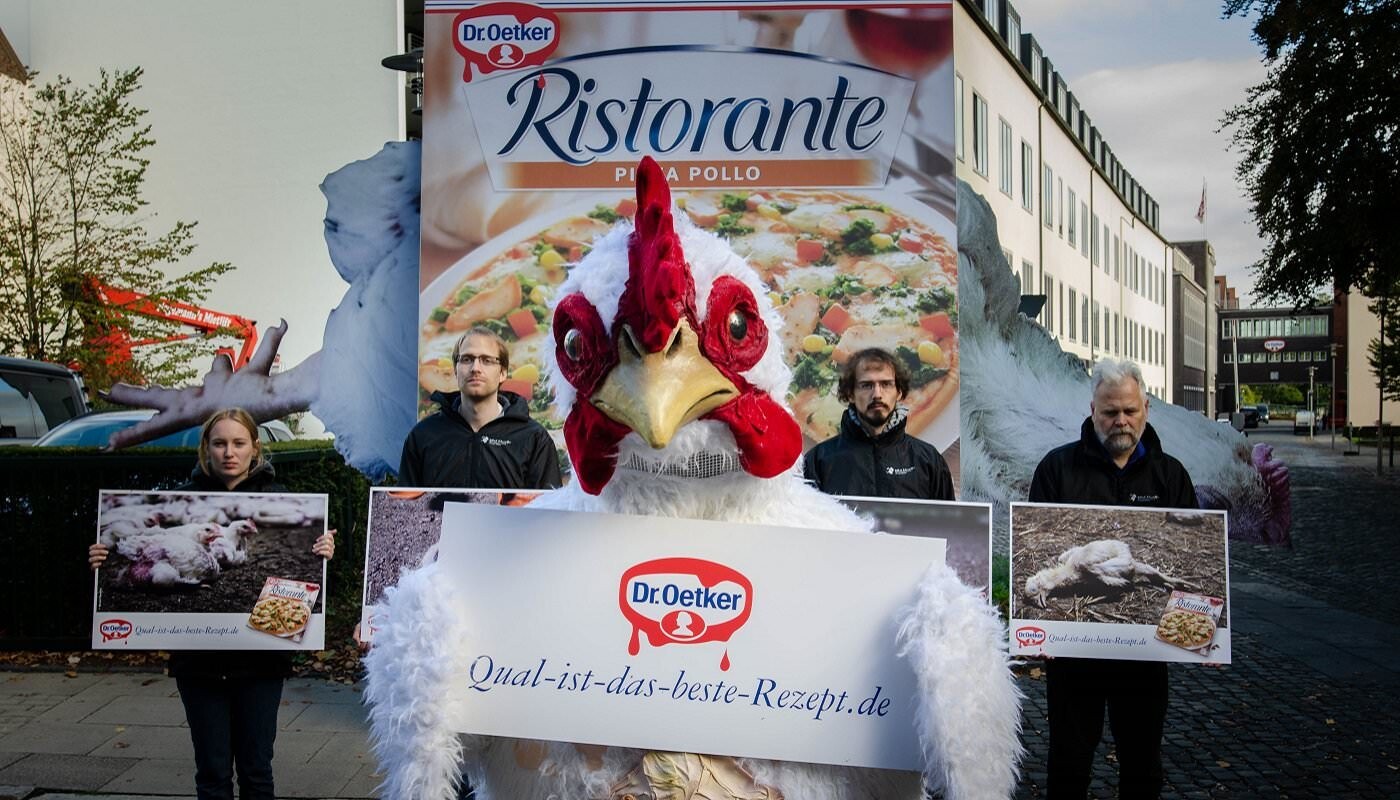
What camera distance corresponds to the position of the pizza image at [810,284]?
5.91m

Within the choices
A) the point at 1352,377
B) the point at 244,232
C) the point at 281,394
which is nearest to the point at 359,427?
the point at 281,394

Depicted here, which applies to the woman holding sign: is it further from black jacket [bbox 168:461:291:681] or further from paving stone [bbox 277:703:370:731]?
paving stone [bbox 277:703:370:731]

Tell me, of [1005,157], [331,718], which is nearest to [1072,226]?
[1005,157]

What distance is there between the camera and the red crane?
29.5 feet

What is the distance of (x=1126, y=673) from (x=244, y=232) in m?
8.97

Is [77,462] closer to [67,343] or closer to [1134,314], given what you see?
[67,343]

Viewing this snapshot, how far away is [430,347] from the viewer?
240 inches

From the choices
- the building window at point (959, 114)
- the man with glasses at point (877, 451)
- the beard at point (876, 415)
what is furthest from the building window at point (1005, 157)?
the beard at point (876, 415)

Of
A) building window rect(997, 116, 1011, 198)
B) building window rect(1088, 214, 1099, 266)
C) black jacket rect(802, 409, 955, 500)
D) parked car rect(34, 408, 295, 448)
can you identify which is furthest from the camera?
building window rect(1088, 214, 1099, 266)

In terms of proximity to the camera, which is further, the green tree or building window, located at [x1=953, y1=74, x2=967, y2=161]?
the green tree

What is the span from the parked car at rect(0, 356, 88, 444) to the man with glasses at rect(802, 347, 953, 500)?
22.6 feet

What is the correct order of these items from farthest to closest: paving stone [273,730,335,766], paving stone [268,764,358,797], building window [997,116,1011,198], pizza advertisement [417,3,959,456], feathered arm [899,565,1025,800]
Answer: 1. building window [997,116,1011,198]
2. pizza advertisement [417,3,959,456]
3. paving stone [273,730,335,766]
4. paving stone [268,764,358,797]
5. feathered arm [899,565,1025,800]

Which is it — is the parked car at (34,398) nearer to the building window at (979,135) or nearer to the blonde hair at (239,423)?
the blonde hair at (239,423)

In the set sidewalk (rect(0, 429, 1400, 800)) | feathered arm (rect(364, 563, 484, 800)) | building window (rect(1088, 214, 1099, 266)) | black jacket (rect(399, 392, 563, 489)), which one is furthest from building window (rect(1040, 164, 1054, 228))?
feathered arm (rect(364, 563, 484, 800))
